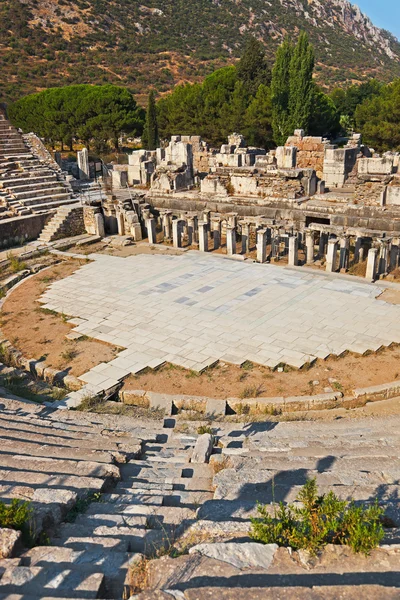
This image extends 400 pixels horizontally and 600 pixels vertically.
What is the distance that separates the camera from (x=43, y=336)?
42.7 feet

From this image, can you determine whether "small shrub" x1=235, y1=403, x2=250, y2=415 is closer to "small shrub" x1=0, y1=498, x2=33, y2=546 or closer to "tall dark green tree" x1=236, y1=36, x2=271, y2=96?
"small shrub" x1=0, y1=498, x2=33, y2=546

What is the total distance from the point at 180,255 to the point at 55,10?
84.3m

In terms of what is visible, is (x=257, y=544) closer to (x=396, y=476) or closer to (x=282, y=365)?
(x=396, y=476)

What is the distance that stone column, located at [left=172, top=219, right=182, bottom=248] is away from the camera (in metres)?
20.6

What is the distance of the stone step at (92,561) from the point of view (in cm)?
355

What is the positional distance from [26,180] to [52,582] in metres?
25.2

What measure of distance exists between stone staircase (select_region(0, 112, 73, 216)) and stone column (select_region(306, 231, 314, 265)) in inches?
509

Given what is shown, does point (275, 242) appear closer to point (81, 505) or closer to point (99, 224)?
point (99, 224)

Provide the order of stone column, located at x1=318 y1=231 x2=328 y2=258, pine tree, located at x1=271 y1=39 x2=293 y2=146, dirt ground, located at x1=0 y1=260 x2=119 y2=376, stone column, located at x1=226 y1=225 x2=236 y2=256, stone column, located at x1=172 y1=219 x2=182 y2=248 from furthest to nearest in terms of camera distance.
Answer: pine tree, located at x1=271 y1=39 x2=293 y2=146 < stone column, located at x1=172 y1=219 x2=182 y2=248 < stone column, located at x1=226 y1=225 x2=236 y2=256 < stone column, located at x1=318 y1=231 x2=328 y2=258 < dirt ground, located at x1=0 y1=260 x2=119 y2=376

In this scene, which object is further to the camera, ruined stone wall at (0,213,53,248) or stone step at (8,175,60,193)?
stone step at (8,175,60,193)

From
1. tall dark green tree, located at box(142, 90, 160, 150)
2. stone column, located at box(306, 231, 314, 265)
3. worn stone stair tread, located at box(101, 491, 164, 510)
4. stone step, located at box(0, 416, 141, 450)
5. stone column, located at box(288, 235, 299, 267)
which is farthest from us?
tall dark green tree, located at box(142, 90, 160, 150)

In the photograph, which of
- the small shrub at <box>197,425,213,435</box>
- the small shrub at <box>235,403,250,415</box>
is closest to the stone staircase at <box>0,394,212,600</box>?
the small shrub at <box>197,425,213,435</box>

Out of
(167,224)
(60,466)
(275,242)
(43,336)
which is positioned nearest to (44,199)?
(167,224)

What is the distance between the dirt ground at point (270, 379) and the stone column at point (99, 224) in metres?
13.3
